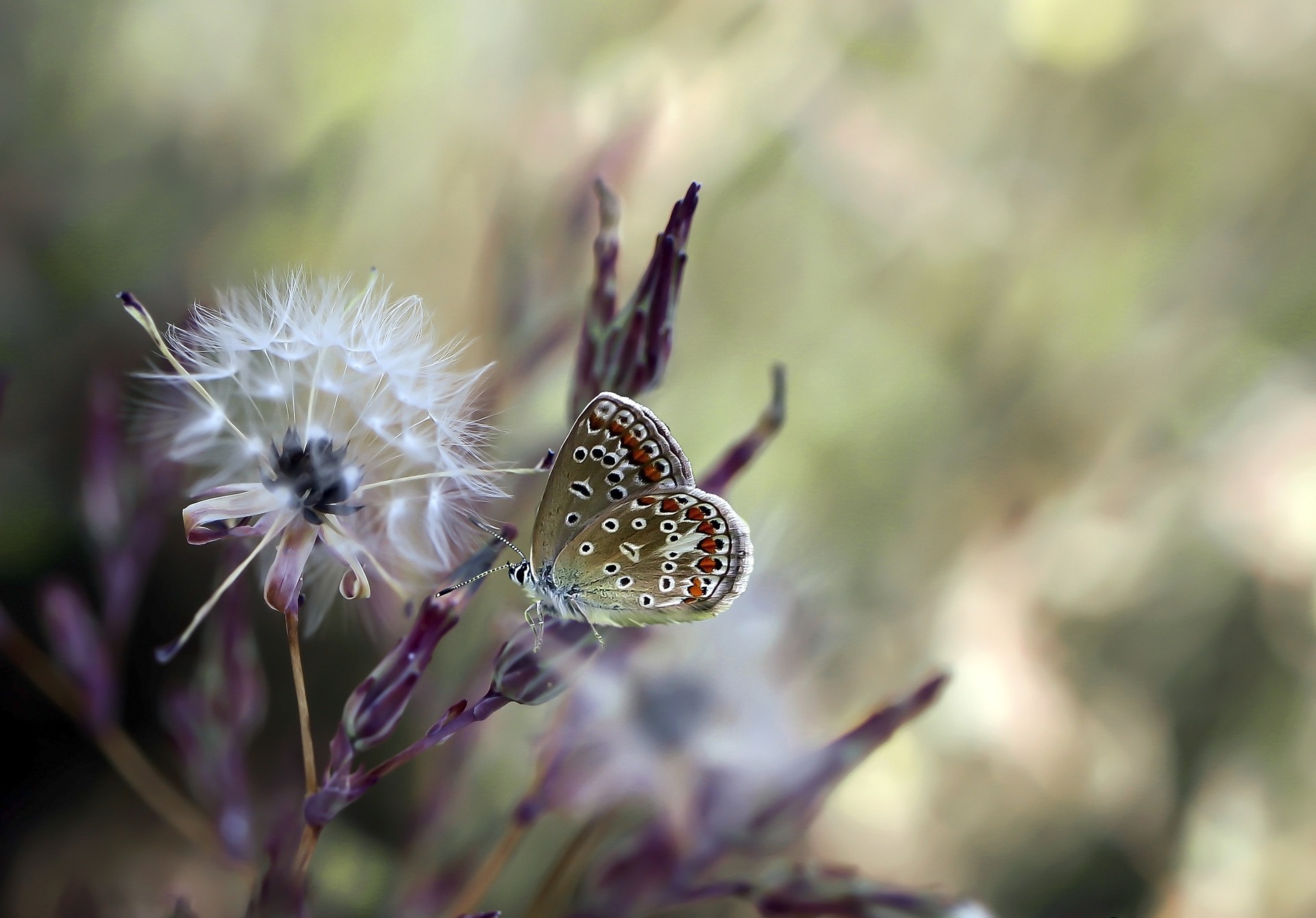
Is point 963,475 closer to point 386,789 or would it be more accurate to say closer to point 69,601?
point 386,789

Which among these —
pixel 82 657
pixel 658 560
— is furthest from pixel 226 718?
pixel 658 560

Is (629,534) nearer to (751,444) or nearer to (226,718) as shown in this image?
(751,444)

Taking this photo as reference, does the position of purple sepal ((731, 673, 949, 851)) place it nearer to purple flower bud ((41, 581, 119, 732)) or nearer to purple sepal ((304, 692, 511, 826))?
purple sepal ((304, 692, 511, 826))

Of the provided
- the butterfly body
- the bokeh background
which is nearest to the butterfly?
the butterfly body

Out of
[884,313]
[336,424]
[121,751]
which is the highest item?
[884,313]

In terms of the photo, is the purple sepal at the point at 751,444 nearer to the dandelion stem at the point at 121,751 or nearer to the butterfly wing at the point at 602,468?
the butterfly wing at the point at 602,468

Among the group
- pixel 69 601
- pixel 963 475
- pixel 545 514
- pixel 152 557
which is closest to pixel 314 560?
pixel 545 514
